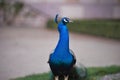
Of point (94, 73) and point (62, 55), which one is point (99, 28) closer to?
point (94, 73)

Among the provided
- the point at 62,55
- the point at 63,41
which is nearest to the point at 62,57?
the point at 62,55

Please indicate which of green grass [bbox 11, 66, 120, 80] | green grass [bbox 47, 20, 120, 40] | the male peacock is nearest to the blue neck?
the male peacock

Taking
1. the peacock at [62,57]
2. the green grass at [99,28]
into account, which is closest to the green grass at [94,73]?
the peacock at [62,57]

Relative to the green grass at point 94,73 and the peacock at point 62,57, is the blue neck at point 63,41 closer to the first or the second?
the peacock at point 62,57

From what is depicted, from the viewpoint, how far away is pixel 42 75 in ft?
25.0

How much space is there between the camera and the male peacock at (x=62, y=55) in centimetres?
624

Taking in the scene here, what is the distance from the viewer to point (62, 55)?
627 centimetres

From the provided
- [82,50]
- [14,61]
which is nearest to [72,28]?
[82,50]

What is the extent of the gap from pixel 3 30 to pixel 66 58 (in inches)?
407

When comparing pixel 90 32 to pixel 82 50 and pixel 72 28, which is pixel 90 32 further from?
pixel 82 50

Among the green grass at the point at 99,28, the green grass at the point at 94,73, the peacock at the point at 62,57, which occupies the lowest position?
the green grass at the point at 99,28

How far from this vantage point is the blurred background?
941cm

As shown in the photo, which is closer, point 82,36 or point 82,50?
point 82,50

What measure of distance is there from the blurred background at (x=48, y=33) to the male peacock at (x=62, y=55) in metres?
1.58
